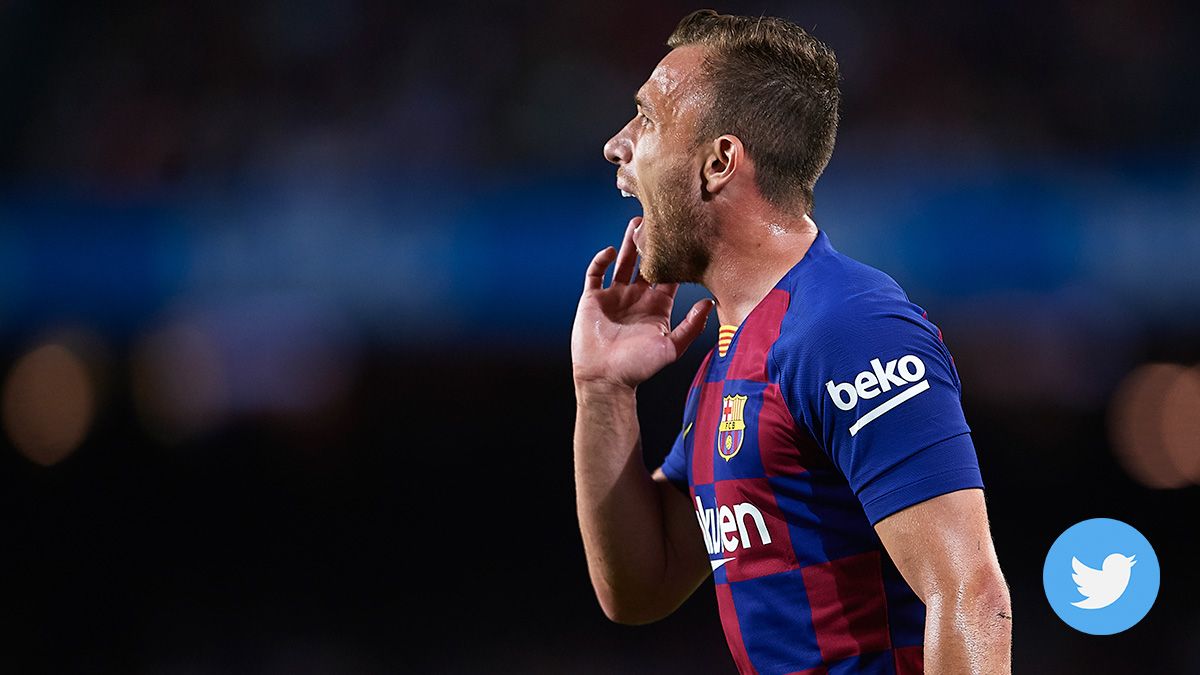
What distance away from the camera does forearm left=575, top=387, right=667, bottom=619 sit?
2.58 m

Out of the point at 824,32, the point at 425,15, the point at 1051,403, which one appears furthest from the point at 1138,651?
the point at 425,15

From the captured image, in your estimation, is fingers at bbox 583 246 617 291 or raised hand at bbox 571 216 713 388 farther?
fingers at bbox 583 246 617 291

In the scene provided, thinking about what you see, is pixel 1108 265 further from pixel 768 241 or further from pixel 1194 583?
pixel 768 241

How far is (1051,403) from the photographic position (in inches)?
227

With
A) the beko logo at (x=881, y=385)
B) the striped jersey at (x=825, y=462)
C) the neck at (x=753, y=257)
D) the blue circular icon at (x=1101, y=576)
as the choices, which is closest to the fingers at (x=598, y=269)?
the neck at (x=753, y=257)

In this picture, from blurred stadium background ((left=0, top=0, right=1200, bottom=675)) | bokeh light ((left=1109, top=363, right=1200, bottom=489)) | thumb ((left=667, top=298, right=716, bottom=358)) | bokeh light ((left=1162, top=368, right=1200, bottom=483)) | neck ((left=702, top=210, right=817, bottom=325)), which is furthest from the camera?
bokeh light ((left=1162, top=368, right=1200, bottom=483))

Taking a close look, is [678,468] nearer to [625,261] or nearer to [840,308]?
[625,261]

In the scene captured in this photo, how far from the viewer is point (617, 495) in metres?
2.57

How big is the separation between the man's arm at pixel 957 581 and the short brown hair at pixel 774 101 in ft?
2.53

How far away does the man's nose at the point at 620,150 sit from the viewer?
8.02 ft

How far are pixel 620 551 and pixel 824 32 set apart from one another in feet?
14.5

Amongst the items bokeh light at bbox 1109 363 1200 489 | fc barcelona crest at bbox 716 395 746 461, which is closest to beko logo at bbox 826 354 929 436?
fc barcelona crest at bbox 716 395 746 461

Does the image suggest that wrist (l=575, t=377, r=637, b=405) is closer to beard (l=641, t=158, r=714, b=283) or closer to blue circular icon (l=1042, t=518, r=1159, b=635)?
beard (l=641, t=158, r=714, b=283)

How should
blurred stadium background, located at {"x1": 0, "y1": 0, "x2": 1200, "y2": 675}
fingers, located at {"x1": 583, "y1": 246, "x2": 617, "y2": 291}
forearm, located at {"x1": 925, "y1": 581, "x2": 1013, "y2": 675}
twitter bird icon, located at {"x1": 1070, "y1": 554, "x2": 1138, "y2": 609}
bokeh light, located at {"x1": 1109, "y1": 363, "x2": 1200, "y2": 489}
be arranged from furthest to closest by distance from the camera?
bokeh light, located at {"x1": 1109, "y1": 363, "x2": 1200, "y2": 489}
blurred stadium background, located at {"x1": 0, "y1": 0, "x2": 1200, "y2": 675}
twitter bird icon, located at {"x1": 1070, "y1": 554, "x2": 1138, "y2": 609}
fingers, located at {"x1": 583, "y1": 246, "x2": 617, "y2": 291}
forearm, located at {"x1": 925, "y1": 581, "x2": 1013, "y2": 675}
